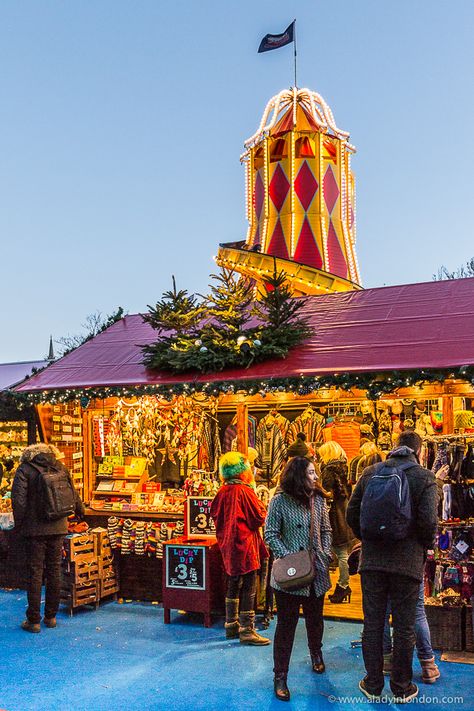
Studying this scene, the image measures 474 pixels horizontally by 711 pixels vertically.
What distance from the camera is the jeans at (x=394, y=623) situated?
466 cm

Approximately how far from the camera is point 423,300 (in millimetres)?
8352

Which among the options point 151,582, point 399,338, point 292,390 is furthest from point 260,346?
point 151,582

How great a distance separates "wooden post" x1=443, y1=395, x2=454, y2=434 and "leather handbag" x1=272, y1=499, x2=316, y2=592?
174 inches

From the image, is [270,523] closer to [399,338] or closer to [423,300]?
[399,338]

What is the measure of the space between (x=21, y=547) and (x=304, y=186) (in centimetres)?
1187

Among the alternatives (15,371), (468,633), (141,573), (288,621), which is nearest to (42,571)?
(141,573)

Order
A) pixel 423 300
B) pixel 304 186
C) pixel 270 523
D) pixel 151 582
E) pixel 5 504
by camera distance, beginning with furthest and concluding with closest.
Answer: pixel 304 186 < pixel 5 504 < pixel 423 300 < pixel 151 582 < pixel 270 523

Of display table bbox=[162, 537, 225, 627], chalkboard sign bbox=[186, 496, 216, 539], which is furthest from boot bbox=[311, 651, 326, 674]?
chalkboard sign bbox=[186, 496, 216, 539]

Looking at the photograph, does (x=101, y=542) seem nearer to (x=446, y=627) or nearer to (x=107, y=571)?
(x=107, y=571)

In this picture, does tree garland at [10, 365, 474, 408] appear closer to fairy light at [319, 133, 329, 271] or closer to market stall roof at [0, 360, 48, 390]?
market stall roof at [0, 360, 48, 390]

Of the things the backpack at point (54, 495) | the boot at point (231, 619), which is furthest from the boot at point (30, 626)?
the boot at point (231, 619)

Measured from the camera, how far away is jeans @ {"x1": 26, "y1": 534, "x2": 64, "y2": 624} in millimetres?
6910

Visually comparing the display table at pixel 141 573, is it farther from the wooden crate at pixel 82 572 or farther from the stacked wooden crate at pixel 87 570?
the wooden crate at pixel 82 572

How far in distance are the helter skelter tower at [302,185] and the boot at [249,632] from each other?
11.6m
